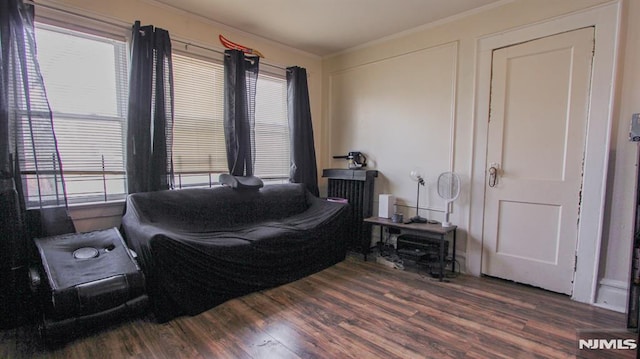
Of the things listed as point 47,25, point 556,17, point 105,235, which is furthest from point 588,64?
point 47,25

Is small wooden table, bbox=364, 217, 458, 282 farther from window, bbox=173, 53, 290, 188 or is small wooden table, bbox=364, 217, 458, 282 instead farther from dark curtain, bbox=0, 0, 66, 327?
dark curtain, bbox=0, 0, 66, 327

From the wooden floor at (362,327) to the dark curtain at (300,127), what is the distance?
5.48 ft

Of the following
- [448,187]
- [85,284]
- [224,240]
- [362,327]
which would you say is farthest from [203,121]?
[448,187]

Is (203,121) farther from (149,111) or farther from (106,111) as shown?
(106,111)

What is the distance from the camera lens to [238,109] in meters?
3.39

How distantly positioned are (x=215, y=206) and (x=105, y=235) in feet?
3.02

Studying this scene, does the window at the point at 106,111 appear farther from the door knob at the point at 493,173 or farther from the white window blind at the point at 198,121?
the door knob at the point at 493,173

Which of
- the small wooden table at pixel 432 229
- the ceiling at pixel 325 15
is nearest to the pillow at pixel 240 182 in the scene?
the small wooden table at pixel 432 229

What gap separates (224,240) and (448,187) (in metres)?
2.20

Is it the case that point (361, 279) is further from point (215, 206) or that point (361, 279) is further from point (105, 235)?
point (105, 235)

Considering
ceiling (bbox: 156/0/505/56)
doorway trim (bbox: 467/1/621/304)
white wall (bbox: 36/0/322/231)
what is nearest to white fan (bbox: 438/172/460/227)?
doorway trim (bbox: 467/1/621/304)

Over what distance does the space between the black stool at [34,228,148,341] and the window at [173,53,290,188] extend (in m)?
1.04

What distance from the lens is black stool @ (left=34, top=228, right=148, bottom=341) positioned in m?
1.81

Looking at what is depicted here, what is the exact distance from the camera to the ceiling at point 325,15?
2824 mm
